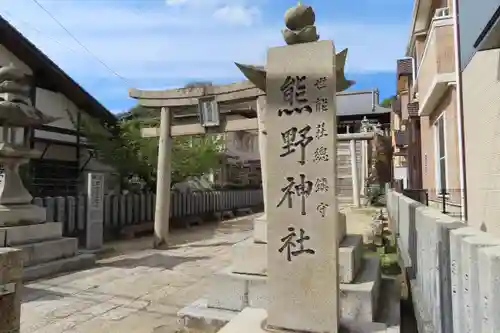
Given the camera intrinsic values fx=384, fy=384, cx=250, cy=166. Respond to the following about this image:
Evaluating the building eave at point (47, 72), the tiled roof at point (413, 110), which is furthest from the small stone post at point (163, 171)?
the tiled roof at point (413, 110)

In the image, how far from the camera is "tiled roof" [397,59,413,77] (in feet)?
49.4

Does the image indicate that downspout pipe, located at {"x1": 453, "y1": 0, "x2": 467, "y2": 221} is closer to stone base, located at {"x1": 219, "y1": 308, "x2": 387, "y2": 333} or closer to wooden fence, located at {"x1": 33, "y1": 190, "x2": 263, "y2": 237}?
stone base, located at {"x1": 219, "y1": 308, "x2": 387, "y2": 333}

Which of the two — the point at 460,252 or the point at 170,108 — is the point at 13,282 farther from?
the point at 170,108

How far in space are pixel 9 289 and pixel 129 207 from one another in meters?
9.97

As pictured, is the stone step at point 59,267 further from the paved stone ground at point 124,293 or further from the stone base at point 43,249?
the paved stone ground at point 124,293

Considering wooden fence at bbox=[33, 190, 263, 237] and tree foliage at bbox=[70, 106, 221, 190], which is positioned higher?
tree foliage at bbox=[70, 106, 221, 190]

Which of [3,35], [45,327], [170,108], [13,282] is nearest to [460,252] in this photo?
[13,282]

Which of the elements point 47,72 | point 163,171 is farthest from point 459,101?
point 47,72

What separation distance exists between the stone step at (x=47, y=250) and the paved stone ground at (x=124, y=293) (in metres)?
0.59

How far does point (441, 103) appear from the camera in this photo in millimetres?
9148

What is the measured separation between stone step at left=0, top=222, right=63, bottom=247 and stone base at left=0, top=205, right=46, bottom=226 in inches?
5.8

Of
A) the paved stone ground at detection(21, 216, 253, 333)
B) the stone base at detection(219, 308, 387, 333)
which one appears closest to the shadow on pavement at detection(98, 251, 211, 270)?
the paved stone ground at detection(21, 216, 253, 333)

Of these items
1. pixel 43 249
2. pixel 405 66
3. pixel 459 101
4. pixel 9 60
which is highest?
pixel 405 66

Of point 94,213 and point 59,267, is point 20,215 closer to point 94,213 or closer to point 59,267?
point 59,267
